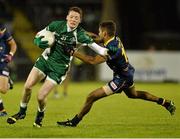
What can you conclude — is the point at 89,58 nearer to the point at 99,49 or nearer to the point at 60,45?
the point at 99,49

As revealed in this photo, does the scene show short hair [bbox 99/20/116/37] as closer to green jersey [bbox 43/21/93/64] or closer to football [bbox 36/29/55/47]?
green jersey [bbox 43/21/93/64]

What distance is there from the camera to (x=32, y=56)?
35312 mm

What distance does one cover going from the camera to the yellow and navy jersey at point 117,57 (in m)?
13.2

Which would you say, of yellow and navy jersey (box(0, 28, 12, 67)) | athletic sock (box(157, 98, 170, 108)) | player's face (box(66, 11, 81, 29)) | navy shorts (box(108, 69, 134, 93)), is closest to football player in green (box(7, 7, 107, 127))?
player's face (box(66, 11, 81, 29))

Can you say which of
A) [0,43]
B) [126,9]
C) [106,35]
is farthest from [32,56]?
[106,35]

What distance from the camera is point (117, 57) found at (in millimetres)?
13297

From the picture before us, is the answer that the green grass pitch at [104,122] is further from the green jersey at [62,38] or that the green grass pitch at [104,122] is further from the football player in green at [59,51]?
the green jersey at [62,38]

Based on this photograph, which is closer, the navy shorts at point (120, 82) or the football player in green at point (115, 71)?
the football player in green at point (115, 71)

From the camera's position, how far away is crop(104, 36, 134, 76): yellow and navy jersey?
1316 cm

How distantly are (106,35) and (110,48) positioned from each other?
0.81ft

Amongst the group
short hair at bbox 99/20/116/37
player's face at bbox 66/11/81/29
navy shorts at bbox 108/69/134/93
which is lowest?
navy shorts at bbox 108/69/134/93

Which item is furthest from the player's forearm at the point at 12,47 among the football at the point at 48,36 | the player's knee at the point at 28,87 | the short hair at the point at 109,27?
the short hair at the point at 109,27

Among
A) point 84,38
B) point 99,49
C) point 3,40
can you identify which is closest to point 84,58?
point 99,49

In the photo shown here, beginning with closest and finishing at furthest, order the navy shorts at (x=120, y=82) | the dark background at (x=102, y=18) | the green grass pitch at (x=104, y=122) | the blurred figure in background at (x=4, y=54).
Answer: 1. the green grass pitch at (x=104, y=122)
2. the navy shorts at (x=120, y=82)
3. the blurred figure in background at (x=4, y=54)
4. the dark background at (x=102, y=18)
